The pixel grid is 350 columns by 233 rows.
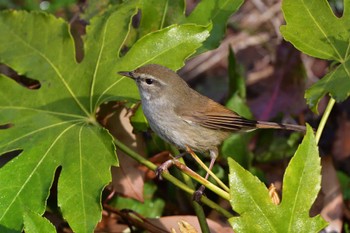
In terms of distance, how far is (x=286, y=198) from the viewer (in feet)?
8.68

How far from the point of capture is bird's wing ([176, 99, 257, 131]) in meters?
3.77

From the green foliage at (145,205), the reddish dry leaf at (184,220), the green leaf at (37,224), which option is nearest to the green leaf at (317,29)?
the reddish dry leaf at (184,220)

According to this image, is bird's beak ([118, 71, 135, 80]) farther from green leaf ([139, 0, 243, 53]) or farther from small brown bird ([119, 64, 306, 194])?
green leaf ([139, 0, 243, 53])

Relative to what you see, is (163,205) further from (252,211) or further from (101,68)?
(252,211)

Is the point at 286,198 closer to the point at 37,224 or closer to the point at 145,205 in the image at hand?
the point at 37,224

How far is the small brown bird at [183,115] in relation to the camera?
3.61 meters

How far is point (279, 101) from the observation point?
491cm

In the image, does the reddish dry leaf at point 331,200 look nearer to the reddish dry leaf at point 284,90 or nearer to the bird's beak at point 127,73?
the reddish dry leaf at point 284,90

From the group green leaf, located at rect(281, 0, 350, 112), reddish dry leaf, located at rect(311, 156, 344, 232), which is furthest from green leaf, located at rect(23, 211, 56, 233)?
reddish dry leaf, located at rect(311, 156, 344, 232)

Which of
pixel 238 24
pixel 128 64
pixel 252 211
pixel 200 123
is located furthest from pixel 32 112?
pixel 238 24

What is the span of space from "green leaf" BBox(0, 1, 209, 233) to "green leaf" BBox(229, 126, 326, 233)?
752mm

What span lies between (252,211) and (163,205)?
69.2 inches

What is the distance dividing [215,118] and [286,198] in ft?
3.93

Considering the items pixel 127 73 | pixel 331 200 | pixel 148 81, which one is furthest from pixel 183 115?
pixel 331 200
